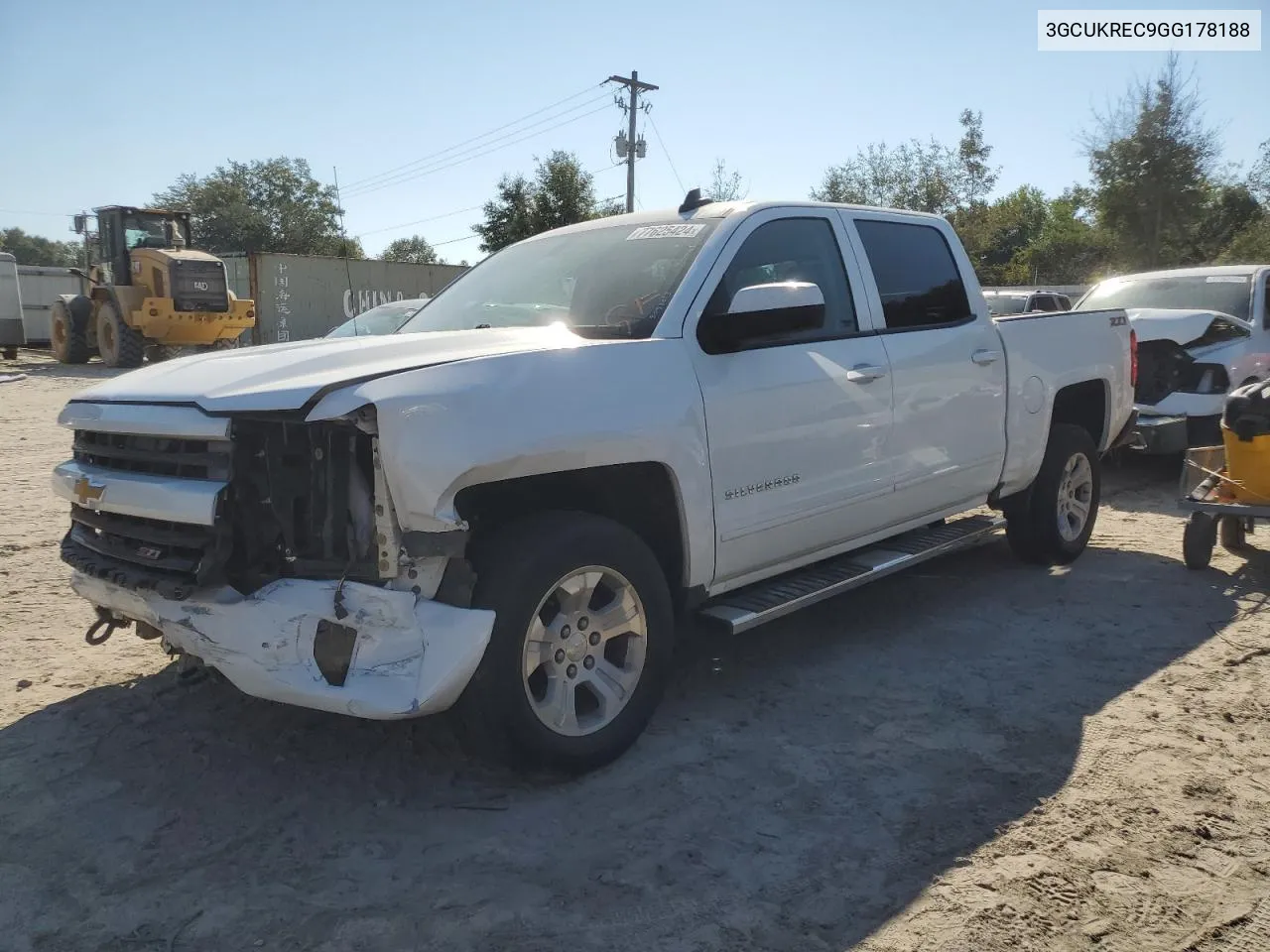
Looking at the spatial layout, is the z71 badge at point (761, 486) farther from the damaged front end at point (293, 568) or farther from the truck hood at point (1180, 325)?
the truck hood at point (1180, 325)

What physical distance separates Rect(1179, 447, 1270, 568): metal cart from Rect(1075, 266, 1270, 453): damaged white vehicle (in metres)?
1.68

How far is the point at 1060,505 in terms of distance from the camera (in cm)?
592

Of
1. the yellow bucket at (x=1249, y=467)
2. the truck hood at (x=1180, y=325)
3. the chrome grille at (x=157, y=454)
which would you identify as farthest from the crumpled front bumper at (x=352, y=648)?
the truck hood at (x=1180, y=325)

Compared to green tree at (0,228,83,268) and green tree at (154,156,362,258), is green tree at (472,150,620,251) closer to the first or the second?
green tree at (154,156,362,258)

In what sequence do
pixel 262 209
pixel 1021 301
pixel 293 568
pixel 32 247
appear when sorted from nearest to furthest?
pixel 293 568 < pixel 1021 301 < pixel 262 209 < pixel 32 247

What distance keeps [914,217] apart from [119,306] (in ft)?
62.9

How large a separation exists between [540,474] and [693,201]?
5.70ft

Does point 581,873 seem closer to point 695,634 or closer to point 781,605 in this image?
point 781,605

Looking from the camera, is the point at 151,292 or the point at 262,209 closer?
the point at 151,292

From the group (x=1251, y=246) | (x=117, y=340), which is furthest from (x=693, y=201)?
(x=1251, y=246)

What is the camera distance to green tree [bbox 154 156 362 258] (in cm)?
6775

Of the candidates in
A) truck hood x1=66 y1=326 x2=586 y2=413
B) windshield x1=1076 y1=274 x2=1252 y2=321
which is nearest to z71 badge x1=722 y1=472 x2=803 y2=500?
truck hood x1=66 y1=326 x2=586 y2=413

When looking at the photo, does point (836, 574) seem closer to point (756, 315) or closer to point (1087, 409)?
point (756, 315)

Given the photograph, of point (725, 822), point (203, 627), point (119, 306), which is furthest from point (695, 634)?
point (119, 306)
